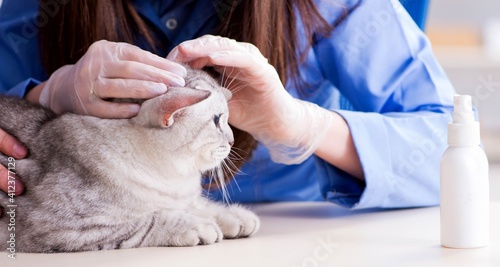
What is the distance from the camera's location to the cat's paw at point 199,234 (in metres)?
1.04

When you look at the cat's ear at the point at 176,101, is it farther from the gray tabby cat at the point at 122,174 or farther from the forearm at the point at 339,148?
the forearm at the point at 339,148

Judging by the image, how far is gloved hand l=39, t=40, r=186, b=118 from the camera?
1.01 metres

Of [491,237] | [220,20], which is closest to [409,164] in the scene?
[491,237]

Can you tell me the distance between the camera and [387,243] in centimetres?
108

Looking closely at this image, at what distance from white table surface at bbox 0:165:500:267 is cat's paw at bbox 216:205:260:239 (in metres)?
0.01

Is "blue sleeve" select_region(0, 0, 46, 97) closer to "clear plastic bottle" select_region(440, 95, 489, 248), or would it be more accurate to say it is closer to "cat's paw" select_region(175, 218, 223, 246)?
"cat's paw" select_region(175, 218, 223, 246)

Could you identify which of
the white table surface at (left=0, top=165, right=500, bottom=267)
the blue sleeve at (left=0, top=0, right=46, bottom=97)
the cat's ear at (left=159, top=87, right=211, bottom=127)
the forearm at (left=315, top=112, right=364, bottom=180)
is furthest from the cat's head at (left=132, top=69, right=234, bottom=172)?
Answer: the blue sleeve at (left=0, top=0, right=46, bottom=97)

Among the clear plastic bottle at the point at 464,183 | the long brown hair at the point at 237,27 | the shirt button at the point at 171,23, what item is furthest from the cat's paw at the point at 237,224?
the shirt button at the point at 171,23

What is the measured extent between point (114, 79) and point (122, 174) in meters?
0.13

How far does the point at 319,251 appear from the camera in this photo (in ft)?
3.34

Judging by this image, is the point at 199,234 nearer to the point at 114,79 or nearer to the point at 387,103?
the point at 114,79

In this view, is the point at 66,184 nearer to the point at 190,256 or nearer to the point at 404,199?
the point at 190,256

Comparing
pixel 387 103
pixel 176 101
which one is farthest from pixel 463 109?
pixel 387 103

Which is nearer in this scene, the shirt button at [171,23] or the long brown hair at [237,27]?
the long brown hair at [237,27]
